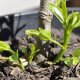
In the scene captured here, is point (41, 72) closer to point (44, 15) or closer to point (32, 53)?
point (32, 53)

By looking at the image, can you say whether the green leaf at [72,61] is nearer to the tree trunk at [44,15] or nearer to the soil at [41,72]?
the soil at [41,72]

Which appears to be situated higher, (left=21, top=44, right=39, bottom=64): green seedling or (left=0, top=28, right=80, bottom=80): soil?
(left=21, top=44, right=39, bottom=64): green seedling

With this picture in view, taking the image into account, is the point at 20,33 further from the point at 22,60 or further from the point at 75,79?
the point at 75,79

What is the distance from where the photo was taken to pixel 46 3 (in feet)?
2.57

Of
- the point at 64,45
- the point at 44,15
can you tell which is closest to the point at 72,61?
the point at 64,45

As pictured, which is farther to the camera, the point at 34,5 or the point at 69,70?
the point at 34,5

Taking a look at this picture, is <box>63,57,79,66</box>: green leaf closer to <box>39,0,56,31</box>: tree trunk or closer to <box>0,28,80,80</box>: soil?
<box>0,28,80,80</box>: soil

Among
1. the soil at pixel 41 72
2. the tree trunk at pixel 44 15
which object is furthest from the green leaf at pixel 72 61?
the tree trunk at pixel 44 15

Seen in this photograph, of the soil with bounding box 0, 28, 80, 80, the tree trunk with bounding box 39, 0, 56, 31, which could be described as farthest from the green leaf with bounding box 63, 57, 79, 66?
the tree trunk with bounding box 39, 0, 56, 31

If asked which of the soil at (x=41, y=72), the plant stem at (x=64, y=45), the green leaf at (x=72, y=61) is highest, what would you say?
the plant stem at (x=64, y=45)

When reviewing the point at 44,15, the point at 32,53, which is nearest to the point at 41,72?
the point at 32,53

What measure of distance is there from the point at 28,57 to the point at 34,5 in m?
0.34

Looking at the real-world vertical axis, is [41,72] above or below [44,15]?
below

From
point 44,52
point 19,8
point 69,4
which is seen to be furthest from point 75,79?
point 69,4
